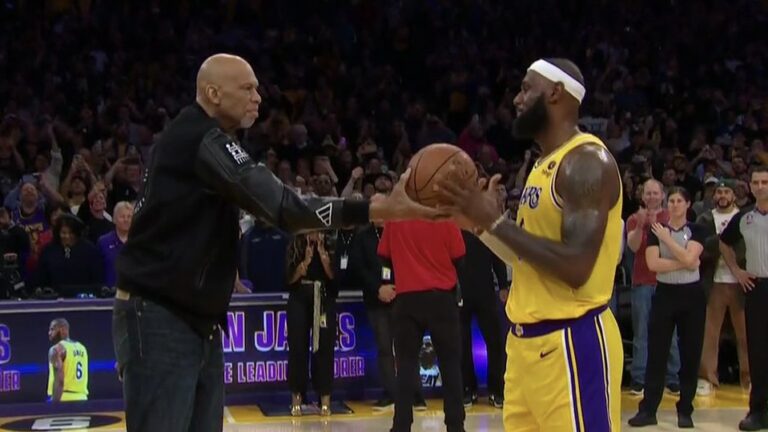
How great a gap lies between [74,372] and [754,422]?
581 cm

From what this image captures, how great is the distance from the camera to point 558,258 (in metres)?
4.14

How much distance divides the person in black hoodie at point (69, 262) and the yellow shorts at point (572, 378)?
6.33 metres

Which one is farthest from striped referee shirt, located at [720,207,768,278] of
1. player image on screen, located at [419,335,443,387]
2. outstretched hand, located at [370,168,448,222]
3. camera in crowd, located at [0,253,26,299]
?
camera in crowd, located at [0,253,26,299]

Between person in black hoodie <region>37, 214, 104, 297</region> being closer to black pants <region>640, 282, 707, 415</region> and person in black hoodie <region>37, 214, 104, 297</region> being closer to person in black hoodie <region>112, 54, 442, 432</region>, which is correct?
black pants <region>640, 282, 707, 415</region>

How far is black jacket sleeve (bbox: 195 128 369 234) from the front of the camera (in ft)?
12.9

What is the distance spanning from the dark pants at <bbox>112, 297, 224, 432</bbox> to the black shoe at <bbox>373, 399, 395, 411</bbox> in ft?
19.8

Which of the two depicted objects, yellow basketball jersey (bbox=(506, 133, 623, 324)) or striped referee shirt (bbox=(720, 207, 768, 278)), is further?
striped referee shirt (bbox=(720, 207, 768, 278))

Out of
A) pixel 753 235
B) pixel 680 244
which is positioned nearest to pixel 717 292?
pixel 753 235

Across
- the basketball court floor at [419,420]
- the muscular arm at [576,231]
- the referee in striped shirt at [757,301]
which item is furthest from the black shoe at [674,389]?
the muscular arm at [576,231]

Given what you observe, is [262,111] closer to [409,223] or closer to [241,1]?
[241,1]

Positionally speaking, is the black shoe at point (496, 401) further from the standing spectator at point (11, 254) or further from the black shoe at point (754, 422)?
the standing spectator at point (11, 254)

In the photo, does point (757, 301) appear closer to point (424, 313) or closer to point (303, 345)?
point (424, 313)

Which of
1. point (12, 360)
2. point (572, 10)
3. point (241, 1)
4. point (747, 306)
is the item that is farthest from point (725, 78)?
point (12, 360)

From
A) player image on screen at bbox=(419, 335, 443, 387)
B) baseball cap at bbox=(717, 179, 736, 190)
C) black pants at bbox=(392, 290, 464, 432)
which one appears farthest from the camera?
baseball cap at bbox=(717, 179, 736, 190)
